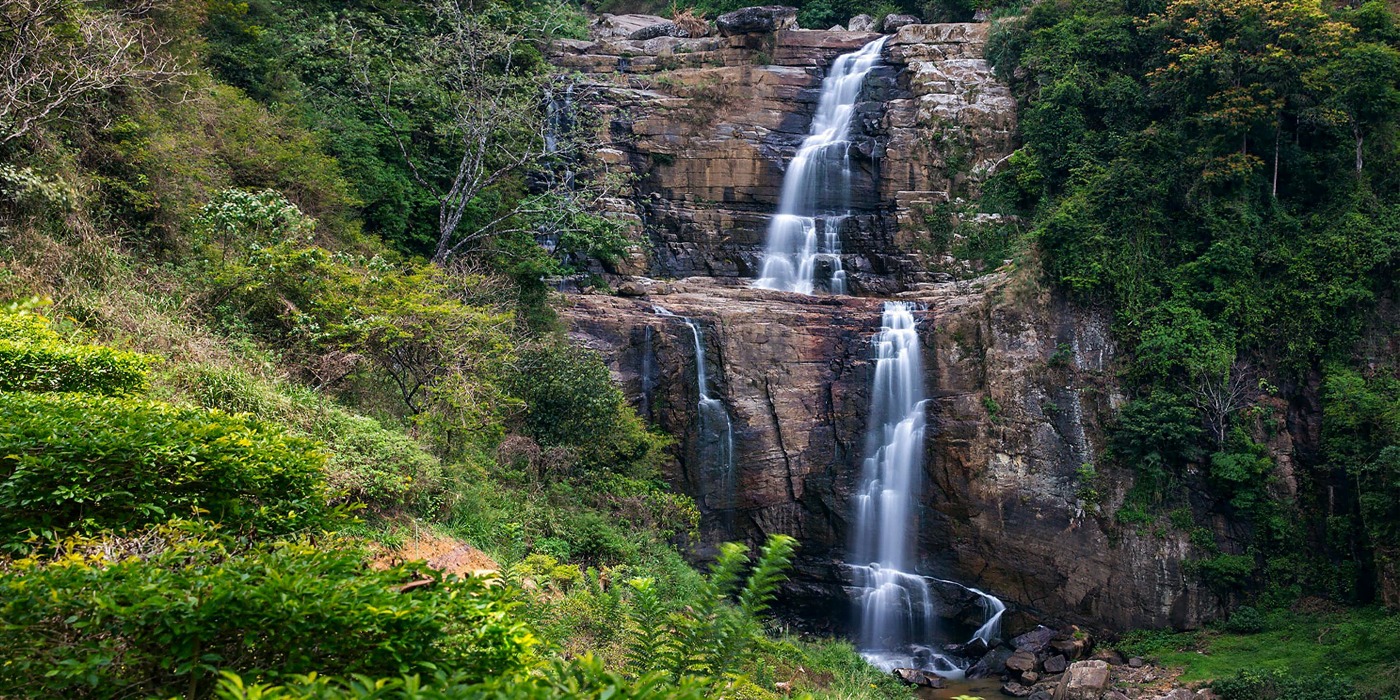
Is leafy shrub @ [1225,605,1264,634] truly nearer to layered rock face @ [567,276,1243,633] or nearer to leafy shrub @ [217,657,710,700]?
layered rock face @ [567,276,1243,633]

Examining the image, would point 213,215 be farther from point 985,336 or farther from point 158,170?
point 985,336

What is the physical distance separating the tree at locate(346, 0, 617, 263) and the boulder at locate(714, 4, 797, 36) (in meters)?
A: 8.70

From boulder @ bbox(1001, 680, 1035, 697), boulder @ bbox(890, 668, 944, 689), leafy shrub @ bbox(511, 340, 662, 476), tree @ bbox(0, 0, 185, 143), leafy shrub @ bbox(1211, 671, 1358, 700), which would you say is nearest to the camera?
tree @ bbox(0, 0, 185, 143)

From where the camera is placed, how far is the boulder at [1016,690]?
14.7 meters

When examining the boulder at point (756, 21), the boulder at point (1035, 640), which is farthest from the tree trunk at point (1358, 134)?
the boulder at point (756, 21)

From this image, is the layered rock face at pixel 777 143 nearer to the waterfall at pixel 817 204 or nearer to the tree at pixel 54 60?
the waterfall at pixel 817 204

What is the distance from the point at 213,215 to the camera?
1147 cm

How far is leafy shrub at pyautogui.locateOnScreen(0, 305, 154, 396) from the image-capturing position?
6828 millimetres

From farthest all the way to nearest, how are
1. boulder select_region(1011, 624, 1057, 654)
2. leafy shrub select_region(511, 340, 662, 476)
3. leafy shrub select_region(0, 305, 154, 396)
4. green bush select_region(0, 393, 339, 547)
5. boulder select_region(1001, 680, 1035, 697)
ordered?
1. boulder select_region(1011, 624, 1057, 654)
2. boulder select_region(1001, 680, 1035, 697)
3. leafy shrub select_region(511, 340, 662, 476)
4. leafy shrub select_region(0, 305, 154, 396)
5. green bush select_region(0, 393, 339, 547)

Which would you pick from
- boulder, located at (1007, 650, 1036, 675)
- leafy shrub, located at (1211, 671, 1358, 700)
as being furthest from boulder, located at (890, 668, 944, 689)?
leafy shrub, located at (1211, 671, 1358, 700)

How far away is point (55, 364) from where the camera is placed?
7102 millimetres

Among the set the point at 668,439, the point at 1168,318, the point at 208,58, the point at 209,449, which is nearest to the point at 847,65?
the point at 1168,318

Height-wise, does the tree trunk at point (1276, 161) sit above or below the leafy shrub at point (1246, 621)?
above

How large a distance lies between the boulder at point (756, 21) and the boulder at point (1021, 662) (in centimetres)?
2083
